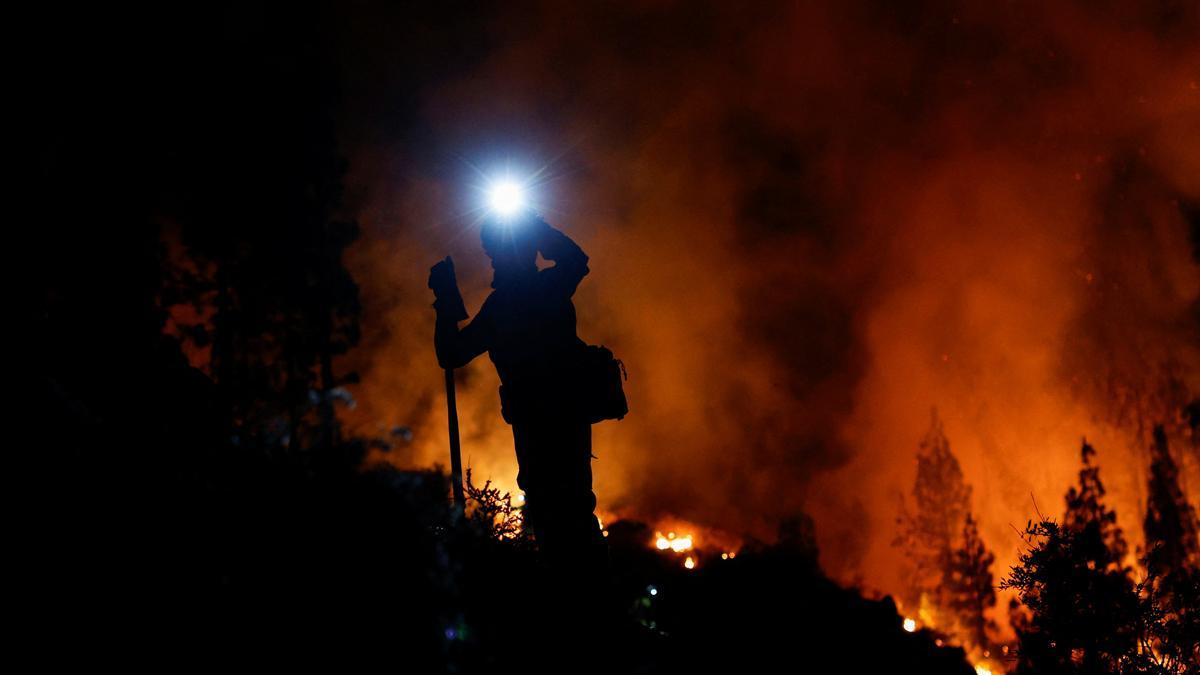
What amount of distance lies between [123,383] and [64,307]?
120 inches

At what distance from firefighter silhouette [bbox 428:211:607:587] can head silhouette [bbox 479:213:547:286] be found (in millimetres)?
11

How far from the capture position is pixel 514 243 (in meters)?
6.72

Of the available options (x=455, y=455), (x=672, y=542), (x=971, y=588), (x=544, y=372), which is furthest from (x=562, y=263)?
(x=971, y=588)

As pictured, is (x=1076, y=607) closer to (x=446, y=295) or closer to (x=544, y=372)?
(x=544, y=372)

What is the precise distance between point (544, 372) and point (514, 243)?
1404 millimetres

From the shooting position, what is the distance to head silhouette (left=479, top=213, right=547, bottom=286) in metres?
6.71

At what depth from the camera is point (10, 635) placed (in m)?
2.54

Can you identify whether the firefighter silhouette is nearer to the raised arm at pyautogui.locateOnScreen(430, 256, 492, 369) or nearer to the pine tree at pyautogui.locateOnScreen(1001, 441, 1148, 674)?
the raised arm at pyautogui.locateOnScreen(430, 256, 492, 369)

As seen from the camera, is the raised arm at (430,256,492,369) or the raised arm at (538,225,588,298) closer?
the raised arm at (538,225,588,298)

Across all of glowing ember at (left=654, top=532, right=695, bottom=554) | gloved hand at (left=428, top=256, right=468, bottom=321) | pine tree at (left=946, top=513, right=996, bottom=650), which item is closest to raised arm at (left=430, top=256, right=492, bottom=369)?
gloved hand at (left=428, top=256, right=468, bottom=321)

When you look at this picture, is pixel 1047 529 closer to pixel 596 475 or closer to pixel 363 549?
pixel 363 549

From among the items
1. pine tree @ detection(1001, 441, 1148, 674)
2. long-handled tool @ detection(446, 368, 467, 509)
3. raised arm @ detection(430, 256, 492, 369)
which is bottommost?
pine tree @ detection(1001, 441, 1148, 674)

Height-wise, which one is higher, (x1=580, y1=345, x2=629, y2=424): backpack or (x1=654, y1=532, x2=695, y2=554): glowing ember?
(x1=654, y1=532, x2=695, y2=554): glowing ember

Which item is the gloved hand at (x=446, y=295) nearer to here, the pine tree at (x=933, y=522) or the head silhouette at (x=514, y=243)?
the head silhouette at (x=514, y=243)
